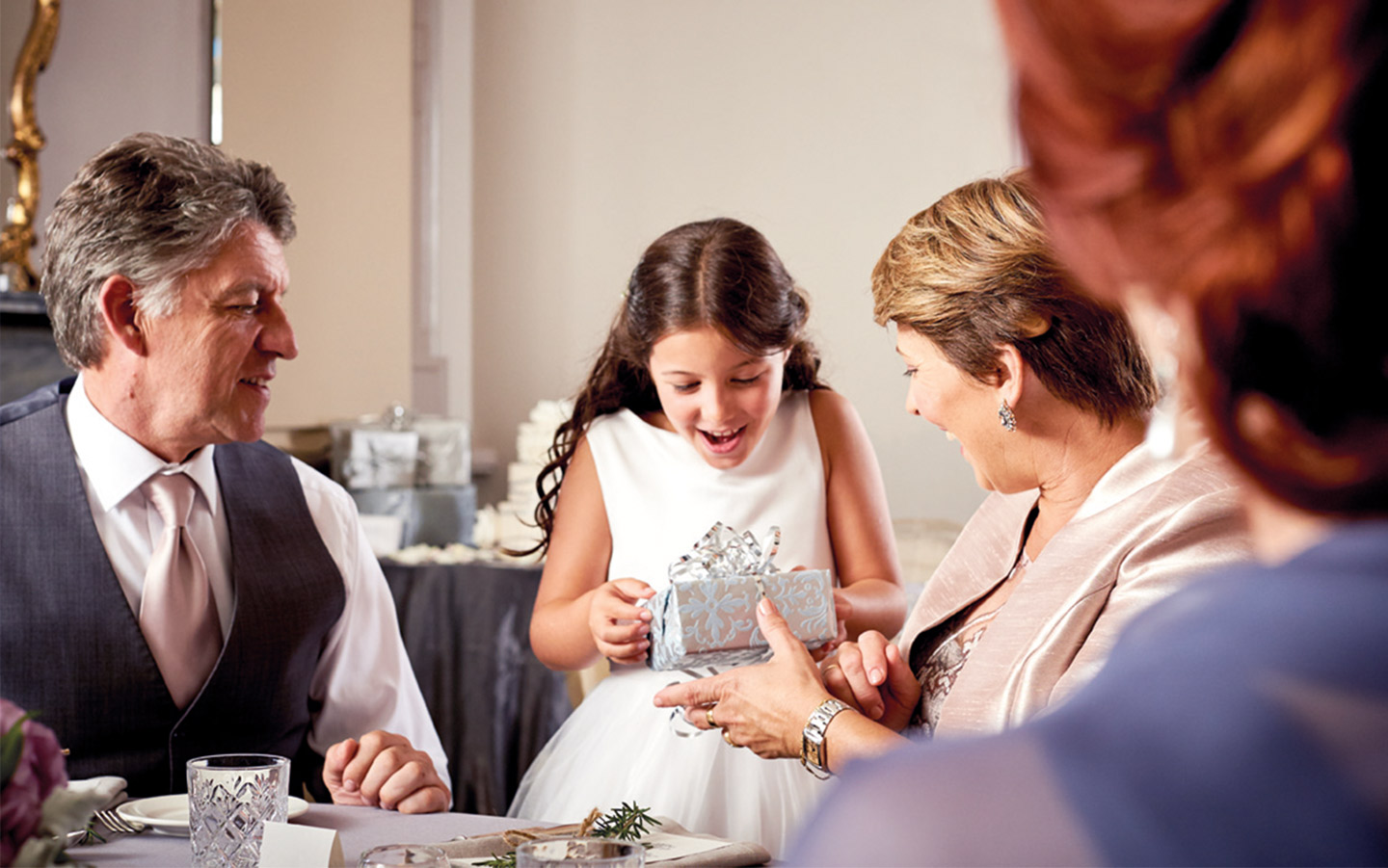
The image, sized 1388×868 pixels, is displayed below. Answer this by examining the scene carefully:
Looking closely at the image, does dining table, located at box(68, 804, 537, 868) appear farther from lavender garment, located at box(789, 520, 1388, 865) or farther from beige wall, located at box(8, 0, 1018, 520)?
beige wall, located at box(8, 0, 1018, 520)

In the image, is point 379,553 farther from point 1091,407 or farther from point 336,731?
point 1091,407

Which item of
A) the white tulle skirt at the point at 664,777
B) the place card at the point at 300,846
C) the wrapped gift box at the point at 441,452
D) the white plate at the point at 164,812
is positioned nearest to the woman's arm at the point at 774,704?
the white tulle skirt at the point at 664,777

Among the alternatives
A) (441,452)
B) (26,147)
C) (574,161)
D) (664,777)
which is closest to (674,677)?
(664,777)

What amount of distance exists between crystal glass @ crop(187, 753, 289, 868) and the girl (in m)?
0.87

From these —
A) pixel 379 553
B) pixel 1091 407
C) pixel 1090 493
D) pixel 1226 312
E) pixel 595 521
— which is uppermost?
pixel 1226 312

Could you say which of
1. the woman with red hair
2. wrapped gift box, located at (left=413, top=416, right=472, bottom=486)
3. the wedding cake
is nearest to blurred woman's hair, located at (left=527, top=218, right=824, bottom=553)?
the wedding cake

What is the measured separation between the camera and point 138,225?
182 centimetres

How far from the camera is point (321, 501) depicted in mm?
1984

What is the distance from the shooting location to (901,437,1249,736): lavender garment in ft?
4.34

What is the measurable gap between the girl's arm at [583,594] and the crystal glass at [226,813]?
0.83m

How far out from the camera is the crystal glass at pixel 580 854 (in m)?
0.88

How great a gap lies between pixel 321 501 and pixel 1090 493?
3.82 ft

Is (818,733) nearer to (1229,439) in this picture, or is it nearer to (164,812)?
(164,812)

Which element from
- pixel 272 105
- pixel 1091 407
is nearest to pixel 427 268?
pixel 272 105
